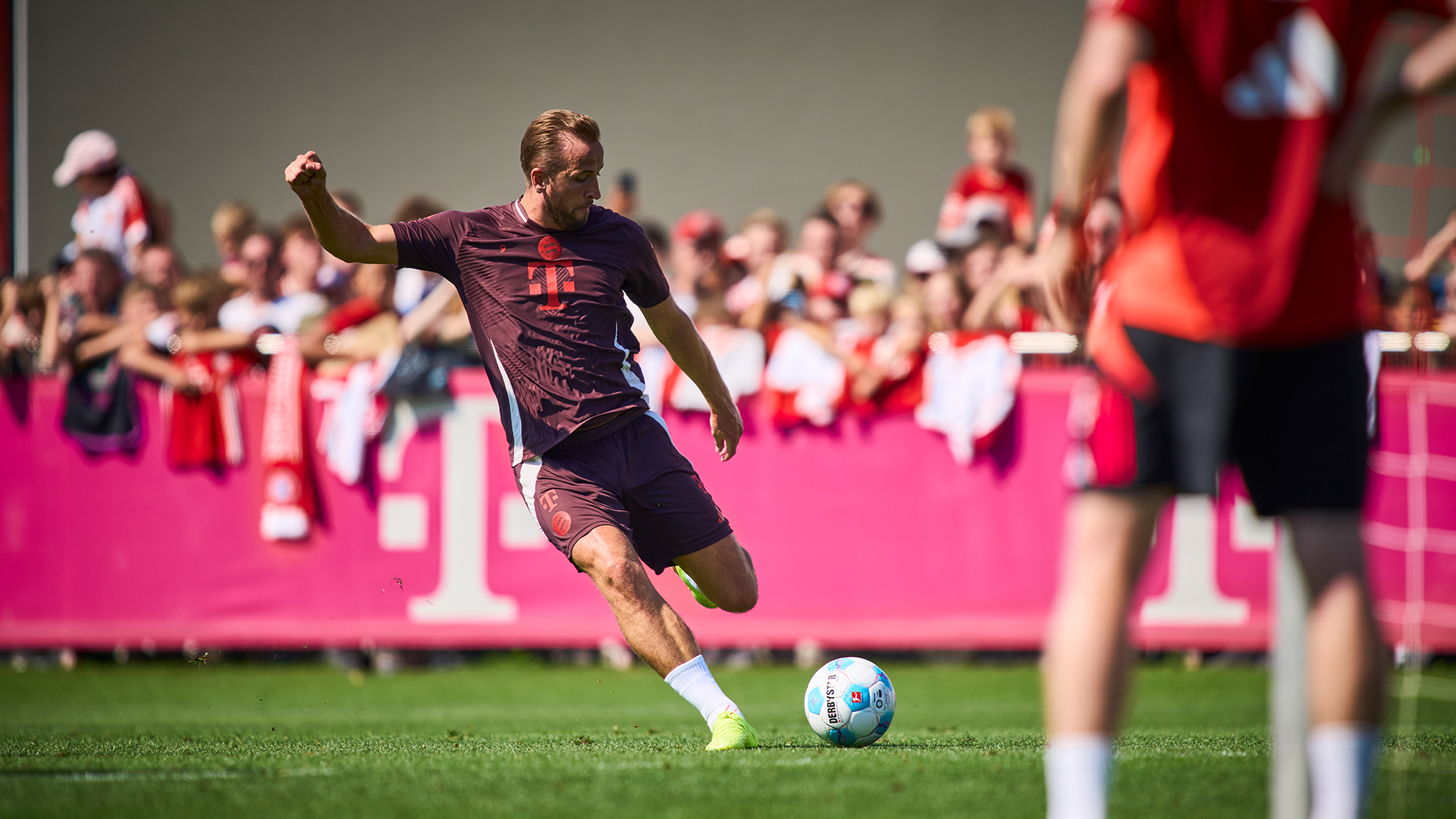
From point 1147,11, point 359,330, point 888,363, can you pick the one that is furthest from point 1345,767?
point 359,330

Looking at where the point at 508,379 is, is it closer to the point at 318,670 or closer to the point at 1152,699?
the point at 1152,699

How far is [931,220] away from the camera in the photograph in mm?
14523

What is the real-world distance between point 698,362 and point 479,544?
4.32 meters

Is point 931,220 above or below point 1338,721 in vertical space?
above

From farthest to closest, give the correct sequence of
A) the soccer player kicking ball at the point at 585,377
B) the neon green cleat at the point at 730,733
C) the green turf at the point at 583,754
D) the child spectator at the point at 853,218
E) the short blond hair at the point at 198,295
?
the child spectator at the point at 853,218 < the short blond hair at the point at 198,295 < the soccer player kicking ball at the point at 585,377 < the neon green cleat at the point at 730,733 < the green turf at the point at 583,754

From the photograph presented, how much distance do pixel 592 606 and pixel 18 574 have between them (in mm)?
3916

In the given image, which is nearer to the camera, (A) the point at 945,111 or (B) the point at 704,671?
(B) the point at 704,671

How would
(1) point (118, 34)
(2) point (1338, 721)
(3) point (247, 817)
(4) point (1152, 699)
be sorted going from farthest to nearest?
(1) point (118, 34) → (4) point (1152, 699) → (3) point (247, 817) → (2) point (1338, 721)

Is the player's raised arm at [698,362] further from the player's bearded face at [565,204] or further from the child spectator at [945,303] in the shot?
the child spectator at [945,303]

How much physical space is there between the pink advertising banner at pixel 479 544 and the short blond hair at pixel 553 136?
446cm

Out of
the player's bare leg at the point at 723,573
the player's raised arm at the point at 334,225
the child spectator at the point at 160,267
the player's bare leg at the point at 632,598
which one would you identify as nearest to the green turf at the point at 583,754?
the player's bare leg at the point at 632,598

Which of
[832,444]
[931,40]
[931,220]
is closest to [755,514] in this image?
[832,444]

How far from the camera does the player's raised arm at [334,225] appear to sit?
4.95 m

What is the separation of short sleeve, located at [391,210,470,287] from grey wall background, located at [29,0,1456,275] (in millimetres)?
9045
